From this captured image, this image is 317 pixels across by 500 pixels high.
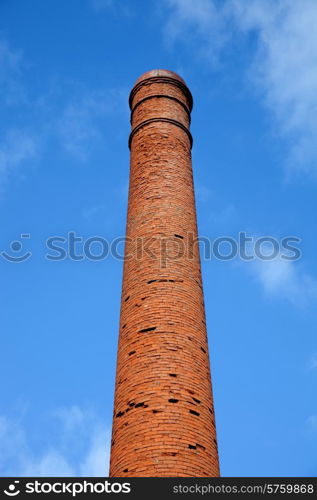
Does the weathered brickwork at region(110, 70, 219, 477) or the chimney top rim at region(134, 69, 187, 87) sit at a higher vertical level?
the chimney top rim at region(134, 69, 187, 87)

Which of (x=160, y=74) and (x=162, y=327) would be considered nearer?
(x=162, y=327)

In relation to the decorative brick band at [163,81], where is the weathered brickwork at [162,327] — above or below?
below

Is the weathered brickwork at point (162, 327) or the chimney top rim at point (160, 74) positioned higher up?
the chimney top rim at point (160, 74)

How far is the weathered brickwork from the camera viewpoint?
227 inches

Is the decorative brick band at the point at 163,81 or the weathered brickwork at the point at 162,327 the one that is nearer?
the weathered brickwork at the point at 162,327

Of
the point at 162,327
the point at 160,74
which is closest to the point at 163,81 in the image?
the point at 160,74

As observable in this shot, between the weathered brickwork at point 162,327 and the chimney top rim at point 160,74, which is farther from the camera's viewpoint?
the chimney top rim at point 160,74

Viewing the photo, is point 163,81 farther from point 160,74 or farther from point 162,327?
point 162,327

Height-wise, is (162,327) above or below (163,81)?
below

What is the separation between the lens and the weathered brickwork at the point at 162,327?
577 cm

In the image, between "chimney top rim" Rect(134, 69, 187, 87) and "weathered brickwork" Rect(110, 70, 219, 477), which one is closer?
"weathered brickwork" Rect(110, 70, 219, 477)

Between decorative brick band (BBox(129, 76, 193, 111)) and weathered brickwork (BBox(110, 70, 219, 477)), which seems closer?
weathered brickwork (BBox(110, 70, 219, 477))

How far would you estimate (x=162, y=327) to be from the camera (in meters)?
6.66
